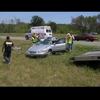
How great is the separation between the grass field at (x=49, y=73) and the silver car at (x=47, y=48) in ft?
2.34

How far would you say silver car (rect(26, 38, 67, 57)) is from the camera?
13.6m

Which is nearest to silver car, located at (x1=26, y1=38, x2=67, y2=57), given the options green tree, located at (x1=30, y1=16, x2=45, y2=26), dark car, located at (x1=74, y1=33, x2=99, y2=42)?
dark car, located at (x1=74, y1=33, x2=99, y2=42)

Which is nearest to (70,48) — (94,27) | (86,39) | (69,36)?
(69,36)

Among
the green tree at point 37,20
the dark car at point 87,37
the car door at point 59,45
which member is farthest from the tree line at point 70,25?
the car door at point 59,45

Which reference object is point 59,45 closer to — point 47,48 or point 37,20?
point 47,48

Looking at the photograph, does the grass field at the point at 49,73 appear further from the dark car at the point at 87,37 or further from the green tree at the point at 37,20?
the green tree at the point at 37,20

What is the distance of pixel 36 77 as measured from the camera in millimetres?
9648

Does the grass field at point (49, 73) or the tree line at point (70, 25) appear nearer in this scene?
the grass field at point (49, 73)

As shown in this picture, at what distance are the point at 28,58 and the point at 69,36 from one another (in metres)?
3.74

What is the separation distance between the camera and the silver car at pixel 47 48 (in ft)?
44.5

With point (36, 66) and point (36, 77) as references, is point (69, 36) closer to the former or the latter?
point (36, 66)
